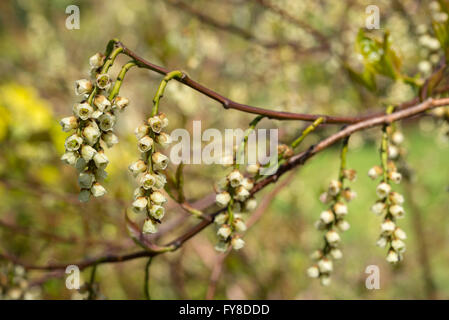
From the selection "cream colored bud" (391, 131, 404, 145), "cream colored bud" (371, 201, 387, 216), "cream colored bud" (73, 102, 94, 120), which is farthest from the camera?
"cream colored bud" (391, 131, 404, 145)

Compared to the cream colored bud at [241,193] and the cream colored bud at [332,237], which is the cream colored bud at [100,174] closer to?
the cream colored bud at [241,193]

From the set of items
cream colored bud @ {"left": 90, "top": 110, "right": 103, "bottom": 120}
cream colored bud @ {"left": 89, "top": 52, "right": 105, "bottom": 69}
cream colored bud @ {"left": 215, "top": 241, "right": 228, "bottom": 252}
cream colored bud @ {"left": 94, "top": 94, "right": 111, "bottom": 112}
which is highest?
cream colored bud @ {"left": 89, "top": 52, "right": 105, "bottom": 69}

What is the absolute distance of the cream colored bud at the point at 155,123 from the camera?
24.4 inches

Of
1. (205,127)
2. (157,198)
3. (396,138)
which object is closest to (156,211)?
(157,198)

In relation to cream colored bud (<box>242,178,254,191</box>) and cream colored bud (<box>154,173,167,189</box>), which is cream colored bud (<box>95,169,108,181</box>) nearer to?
cream colored bud (<box>154,173,167,189</box>)

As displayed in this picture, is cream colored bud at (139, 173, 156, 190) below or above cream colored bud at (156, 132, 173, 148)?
below

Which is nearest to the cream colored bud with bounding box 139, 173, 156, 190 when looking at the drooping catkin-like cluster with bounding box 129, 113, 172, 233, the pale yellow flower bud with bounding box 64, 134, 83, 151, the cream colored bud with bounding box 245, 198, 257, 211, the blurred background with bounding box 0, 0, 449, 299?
the drooping catkin-like cluster with bounding box 129, 113, 172, 233

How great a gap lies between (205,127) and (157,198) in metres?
1.80

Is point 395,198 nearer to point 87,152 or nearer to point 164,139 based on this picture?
point 164,139

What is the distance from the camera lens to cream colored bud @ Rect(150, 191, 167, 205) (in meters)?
0.63

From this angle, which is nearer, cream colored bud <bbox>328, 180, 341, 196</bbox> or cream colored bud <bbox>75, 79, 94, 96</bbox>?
cream colored bud <bbox>75, 79, 94, 96</bbox>

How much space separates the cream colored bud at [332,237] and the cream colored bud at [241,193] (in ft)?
0.71

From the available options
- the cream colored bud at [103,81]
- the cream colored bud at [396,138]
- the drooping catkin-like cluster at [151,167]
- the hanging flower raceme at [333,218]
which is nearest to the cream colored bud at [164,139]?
the drooping catkin-like cluster at [151,167]
